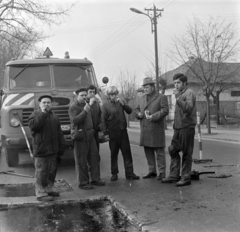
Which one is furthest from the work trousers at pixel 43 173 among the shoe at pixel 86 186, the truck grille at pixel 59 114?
the truck grille at pixel 59 114

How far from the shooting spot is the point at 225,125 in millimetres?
24297

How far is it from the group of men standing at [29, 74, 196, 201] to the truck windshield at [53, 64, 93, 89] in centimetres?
240

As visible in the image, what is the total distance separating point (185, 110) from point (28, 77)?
488 cm

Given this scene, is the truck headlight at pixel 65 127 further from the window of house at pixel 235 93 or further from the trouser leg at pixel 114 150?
the window of house at pixel 235 93

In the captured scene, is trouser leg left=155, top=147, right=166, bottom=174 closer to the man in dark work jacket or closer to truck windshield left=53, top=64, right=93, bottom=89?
the man in dark work jacket

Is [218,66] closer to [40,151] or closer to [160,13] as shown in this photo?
[160,13]

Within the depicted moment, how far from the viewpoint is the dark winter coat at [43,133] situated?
616 cm

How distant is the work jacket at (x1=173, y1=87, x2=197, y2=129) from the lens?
6.57 m

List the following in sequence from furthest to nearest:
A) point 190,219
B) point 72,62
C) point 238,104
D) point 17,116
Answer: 1. point 238,104
2. point 72,62
3. point 17,116
4. point 190,219

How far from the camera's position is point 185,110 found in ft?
21.5

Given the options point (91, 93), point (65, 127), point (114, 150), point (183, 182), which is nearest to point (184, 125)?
point (183, 182)

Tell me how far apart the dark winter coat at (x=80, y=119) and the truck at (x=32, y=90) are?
2011mm

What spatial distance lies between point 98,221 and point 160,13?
24020 millimetres

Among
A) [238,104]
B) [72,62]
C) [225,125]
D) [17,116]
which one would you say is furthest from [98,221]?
[238,104]
